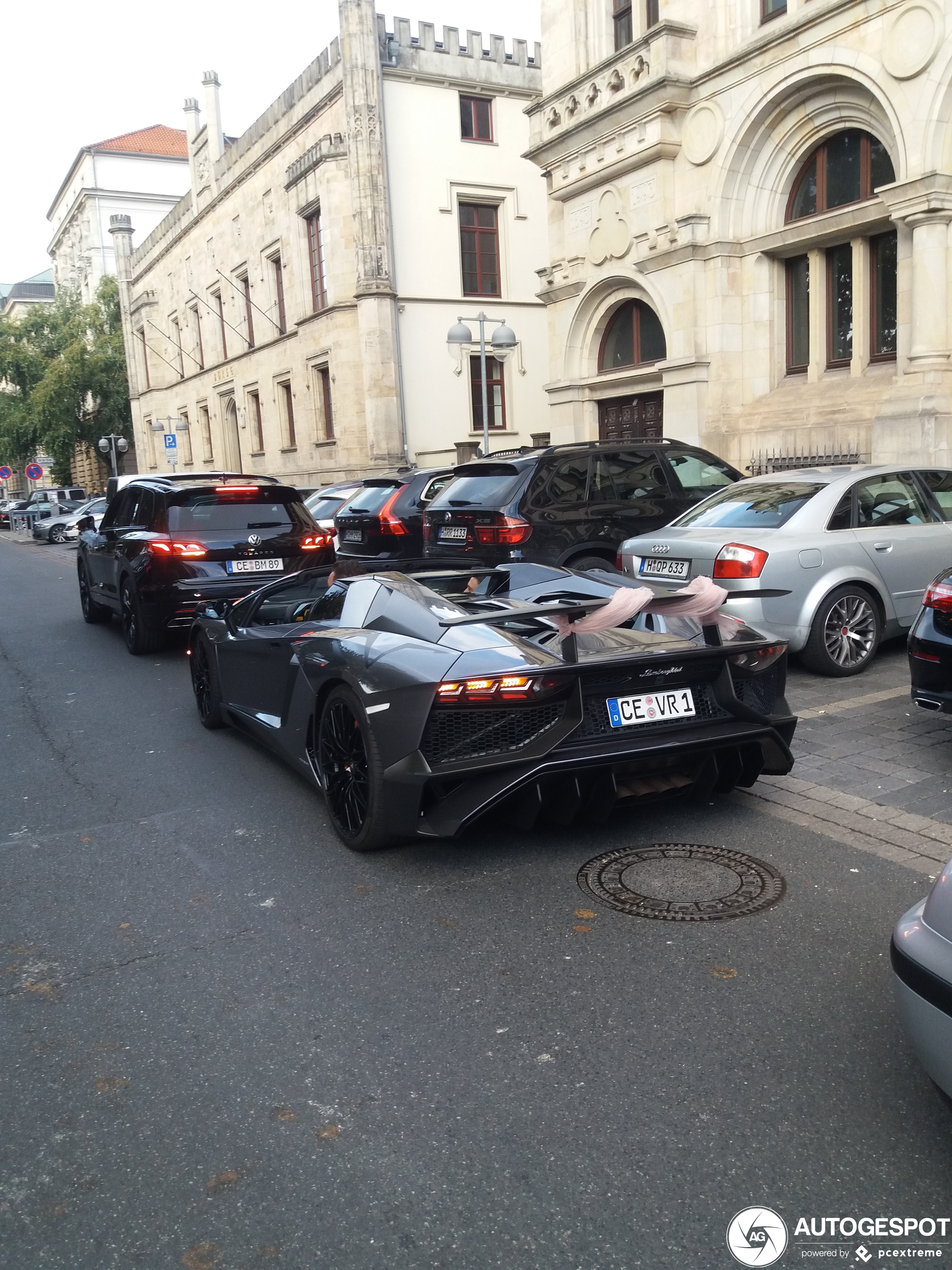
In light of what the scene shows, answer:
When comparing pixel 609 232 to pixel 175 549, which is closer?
pixel 175 549

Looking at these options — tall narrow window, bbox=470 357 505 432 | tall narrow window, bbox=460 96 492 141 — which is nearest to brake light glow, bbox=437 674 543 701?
tall narrow window, bbox=470 357 505 432

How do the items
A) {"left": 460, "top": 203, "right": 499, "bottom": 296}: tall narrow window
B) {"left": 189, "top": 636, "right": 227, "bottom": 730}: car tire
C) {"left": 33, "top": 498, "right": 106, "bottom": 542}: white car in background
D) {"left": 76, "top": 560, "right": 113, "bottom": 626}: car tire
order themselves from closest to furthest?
{"left": 189, "top": 636, "right": 227, "bottom": 730}: car tire → {"left": 76, "top": 560, "right": 113, "bottom": 626}: car tire → {"left": 460, "top": 203, "right": 499, "bottom": 296}: tall narrow window → {"left": 33, "top": 498, "right": 106, "bottom": 542}: white car in background

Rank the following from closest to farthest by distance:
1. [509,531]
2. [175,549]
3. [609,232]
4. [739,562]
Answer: [739,562] < [509,531] < [175,549] < [609,232]

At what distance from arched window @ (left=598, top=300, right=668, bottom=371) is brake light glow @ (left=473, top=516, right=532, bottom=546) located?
31.3 feet

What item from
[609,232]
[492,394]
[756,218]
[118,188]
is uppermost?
[118,188]

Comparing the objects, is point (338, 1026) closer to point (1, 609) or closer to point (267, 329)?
point (1, 609)

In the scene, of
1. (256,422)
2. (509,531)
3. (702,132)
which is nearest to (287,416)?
(256,422)

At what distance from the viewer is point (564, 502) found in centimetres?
1024

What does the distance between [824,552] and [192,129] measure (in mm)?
42116

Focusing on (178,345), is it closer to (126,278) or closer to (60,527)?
(126,278)

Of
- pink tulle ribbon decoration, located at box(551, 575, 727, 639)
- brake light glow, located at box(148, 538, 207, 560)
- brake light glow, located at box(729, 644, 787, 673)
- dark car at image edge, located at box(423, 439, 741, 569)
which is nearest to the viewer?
pink tulle ribbon decoration, located at box(551, 575, 727, 639)

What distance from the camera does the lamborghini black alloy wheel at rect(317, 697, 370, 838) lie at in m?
4.70

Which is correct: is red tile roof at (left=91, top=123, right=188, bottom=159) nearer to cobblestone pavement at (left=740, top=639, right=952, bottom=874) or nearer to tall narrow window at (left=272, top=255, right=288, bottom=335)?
tall narrow window at (left=272, top=255, right=288, bottom=335)

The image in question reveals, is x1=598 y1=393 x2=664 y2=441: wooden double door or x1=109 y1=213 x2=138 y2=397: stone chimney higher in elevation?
x1=109 y1=213 x2=138 y2=397: stone chimney
